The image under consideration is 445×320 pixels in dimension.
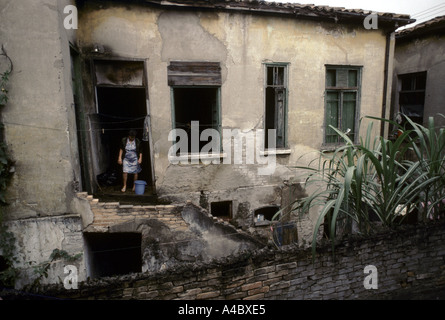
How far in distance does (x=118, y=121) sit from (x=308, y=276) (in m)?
7.27

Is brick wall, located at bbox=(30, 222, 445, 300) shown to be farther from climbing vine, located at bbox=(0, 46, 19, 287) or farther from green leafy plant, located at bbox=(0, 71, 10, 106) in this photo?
green leafy plant, located at bbox=(0, 71, 10, 106)

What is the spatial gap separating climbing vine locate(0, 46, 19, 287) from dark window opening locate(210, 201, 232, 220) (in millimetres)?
4151

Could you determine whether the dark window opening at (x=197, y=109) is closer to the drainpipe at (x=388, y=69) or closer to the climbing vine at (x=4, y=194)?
the climbing vine at (x=4, y=194)

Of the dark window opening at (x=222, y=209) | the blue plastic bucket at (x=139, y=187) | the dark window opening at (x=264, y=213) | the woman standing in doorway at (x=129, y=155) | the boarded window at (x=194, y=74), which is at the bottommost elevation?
the dark window opening at (x=264, y=213)

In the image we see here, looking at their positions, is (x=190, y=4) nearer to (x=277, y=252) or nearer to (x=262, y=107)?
(x=262, y=107)

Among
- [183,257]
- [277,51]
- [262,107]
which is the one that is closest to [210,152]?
[262,107]

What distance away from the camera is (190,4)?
5.84 metres

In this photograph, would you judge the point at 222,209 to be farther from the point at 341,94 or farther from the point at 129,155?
the point at 341,94

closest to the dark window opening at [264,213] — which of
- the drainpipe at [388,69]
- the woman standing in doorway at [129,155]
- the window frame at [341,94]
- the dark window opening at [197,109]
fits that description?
the dark window opening at [197,109]

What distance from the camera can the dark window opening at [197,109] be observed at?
22.4ft

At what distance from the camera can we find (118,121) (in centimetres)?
859

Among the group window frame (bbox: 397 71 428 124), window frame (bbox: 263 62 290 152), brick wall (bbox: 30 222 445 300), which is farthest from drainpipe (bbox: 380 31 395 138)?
brick wall (bbox: 30 222 445 300)

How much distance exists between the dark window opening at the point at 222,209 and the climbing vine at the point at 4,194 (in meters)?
4.15

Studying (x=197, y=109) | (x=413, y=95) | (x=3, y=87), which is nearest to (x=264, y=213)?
(x=197, y=109)
